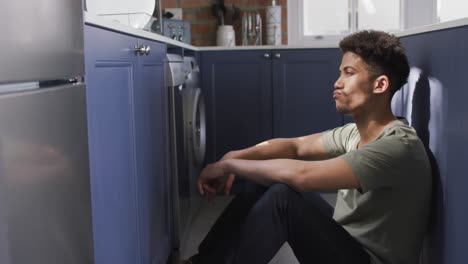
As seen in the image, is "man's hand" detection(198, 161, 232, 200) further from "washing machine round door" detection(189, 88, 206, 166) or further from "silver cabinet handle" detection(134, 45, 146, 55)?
"washing machine round door" detection(189, 88, 206, 166)

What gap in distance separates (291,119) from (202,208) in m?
0.83

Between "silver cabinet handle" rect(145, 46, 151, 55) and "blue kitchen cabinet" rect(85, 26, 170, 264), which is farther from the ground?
"silver cabinet handle" rect(145, 46, 151, 55)

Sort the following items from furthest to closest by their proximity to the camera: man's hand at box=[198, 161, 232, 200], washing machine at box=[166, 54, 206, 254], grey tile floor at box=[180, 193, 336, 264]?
grey tile floor at box=[180, 193, 336, 264]
washing machine at box=[166, 54, 206, 254]
man's hand at box=[198, 161, 232, 200]

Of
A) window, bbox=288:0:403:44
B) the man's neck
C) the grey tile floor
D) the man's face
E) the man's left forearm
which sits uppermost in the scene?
window, bbox=288:0:403:44

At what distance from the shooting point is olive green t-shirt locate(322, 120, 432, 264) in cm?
159

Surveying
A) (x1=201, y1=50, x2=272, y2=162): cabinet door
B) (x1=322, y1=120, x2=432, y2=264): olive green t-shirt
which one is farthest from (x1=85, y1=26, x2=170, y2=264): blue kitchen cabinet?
(x1=201, y1=50, x2=272, y2=162): cabinet door

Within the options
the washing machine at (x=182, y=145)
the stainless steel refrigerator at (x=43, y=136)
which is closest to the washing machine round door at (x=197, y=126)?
the washing machine at (x=182, y=145)

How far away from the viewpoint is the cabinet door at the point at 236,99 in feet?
12.0

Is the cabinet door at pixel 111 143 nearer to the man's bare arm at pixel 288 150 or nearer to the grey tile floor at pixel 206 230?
the man's bare arm at pixel 288 150

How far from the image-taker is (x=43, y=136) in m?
0.91

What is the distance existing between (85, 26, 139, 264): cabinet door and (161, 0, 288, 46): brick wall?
247 cm

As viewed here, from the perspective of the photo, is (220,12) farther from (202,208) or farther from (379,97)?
(379,97)

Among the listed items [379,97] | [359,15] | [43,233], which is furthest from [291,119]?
[43,233]

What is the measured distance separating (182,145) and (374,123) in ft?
3.15
